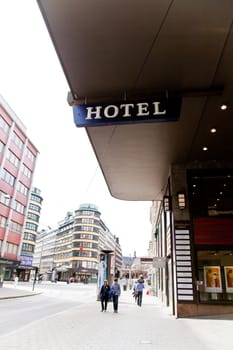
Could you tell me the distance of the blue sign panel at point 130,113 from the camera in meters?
6.00

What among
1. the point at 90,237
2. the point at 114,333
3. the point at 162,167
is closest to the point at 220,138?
the point at 162,167

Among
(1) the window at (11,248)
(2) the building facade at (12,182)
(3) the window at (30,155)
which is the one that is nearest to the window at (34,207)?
(3) the window at (30,155)

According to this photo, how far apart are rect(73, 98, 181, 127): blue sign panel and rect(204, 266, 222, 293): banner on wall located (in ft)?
26.5

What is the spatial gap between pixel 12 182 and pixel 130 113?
3456 centimetres

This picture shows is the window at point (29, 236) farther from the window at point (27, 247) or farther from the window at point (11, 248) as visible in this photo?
the window at point (11, 248)

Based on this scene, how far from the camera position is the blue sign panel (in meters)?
6.00

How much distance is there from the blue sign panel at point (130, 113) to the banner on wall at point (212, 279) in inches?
318

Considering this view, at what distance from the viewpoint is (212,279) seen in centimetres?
1155

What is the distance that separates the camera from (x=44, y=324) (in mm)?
8719

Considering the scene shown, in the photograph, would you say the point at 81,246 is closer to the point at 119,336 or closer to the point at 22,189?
the point at 22,189

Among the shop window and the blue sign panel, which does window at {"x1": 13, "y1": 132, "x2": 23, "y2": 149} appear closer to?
the shop window

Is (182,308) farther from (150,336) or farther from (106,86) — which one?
(106,86)

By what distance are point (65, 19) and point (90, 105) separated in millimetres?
1884

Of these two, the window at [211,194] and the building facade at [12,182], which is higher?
the building facade at [12,182]
